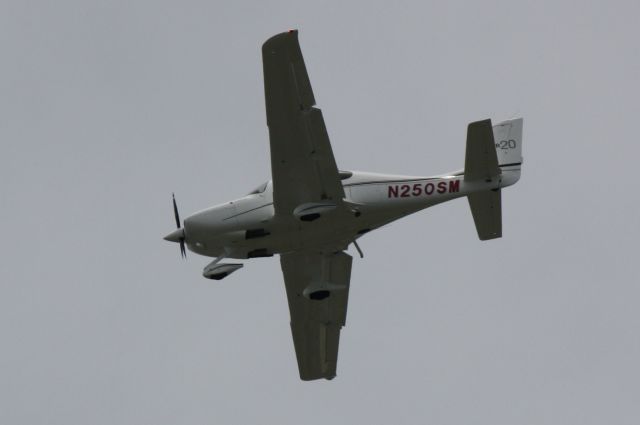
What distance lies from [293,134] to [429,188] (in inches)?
149

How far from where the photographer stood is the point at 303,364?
33031 mm

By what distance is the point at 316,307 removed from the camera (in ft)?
106

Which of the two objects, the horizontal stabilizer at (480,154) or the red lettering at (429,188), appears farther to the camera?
the red lettering at (429,188)

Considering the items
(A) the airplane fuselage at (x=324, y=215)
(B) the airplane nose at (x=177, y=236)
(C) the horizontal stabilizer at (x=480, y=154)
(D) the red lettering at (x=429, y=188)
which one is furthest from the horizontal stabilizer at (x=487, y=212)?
(B) the airplane nose at (x=177, y=236)

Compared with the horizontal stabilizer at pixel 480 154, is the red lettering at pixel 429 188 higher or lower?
lower

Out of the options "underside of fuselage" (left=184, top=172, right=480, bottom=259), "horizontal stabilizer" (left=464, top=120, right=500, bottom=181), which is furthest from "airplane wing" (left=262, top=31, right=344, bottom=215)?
"horizontal stabilizer" (left=464, top=120, right=500, bottom=181)

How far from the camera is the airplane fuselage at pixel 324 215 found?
28.3 m

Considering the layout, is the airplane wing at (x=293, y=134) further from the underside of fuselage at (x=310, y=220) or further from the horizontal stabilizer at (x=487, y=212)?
the horizontal stabilizer at (x=487, y=212)

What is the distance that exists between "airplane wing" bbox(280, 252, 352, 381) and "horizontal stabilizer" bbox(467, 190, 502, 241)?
11.8ft

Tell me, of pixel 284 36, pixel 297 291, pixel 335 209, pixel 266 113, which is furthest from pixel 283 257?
pixel 284 36

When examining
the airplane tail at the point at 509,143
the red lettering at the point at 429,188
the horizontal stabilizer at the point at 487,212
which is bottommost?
the horizontal stabilizer at the point at 487,212

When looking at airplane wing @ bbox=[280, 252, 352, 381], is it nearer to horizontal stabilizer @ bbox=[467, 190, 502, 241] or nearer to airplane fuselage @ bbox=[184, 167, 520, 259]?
airplane fuselage @ bbox=[184, 167, 520, 259]

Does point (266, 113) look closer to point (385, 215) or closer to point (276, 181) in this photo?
point (276, 181)

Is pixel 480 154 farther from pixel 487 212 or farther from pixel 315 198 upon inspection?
pixel 315 198
